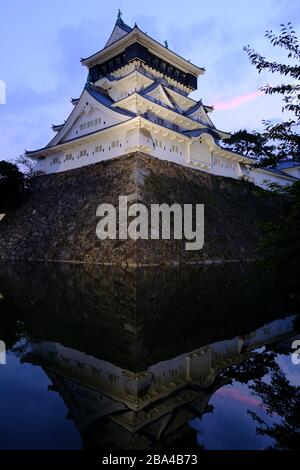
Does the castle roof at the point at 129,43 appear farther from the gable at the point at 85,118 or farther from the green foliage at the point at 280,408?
the green foliage at the point at 280,408

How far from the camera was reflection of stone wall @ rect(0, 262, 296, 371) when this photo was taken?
17.8 ft

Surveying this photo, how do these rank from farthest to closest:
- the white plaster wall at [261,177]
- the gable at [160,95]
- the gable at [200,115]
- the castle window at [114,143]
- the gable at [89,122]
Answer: the white plaster wall at [261,177] → the gable at [200,115] → the gable at [160,95] → the gable at [89,122] → the castle window at [114,143]

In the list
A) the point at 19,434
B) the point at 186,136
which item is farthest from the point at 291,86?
the point at 186,136

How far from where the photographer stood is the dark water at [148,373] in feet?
9.68

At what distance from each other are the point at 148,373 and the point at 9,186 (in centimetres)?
2630

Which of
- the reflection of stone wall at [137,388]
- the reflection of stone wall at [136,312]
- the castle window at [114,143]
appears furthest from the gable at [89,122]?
the reflection of stone wall at [137,388]

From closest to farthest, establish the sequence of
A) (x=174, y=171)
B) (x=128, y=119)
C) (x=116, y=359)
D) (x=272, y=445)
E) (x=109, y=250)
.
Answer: (x=272, y=445) → (x=116, y=359) → (x=109, y=250) → (x=128, y=119) → (x=174, y=171)

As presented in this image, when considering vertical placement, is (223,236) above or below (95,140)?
below

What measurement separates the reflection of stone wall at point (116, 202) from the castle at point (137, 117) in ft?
4.06

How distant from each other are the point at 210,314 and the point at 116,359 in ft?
10.1

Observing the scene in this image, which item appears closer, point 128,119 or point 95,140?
point 128,119

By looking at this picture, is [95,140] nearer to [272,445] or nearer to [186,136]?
[186,136]

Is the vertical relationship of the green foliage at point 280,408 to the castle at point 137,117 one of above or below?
below

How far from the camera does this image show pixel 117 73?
30.1 meters
